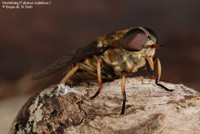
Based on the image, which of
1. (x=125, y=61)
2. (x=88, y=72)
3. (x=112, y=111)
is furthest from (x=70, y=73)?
(x=112, y=111)

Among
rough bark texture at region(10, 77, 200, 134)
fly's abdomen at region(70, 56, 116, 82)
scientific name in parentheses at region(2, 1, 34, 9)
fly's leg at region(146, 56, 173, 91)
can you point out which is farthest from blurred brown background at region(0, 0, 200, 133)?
fly's leg at region(146, 56, 173, 91)

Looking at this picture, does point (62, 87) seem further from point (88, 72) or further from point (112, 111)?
point (112, 111)

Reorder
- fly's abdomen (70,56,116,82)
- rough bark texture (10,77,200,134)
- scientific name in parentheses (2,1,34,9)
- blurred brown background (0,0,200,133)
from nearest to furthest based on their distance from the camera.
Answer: rough bark texture (10,77,200,134)
fly's abdomen (70,56,116,82)
blurred brown background (0,0,200,133)
scientific name in parentheses (2,1,34,9)

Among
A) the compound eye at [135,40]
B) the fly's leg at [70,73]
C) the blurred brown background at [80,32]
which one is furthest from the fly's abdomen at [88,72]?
the blurred brown background at [80,32]

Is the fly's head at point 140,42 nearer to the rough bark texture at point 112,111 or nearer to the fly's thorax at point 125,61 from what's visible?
the fly's thorax at point 125,61

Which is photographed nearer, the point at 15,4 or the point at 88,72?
the point at 88,72

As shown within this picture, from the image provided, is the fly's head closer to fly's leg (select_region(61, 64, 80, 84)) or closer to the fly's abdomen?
the fly's abdomen

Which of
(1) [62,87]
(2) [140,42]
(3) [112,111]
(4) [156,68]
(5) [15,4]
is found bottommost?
(3) [112,111]

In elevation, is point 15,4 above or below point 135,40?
above

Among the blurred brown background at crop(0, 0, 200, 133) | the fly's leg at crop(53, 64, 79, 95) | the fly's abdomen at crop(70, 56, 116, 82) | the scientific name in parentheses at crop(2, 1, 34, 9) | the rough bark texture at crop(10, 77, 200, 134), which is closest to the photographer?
the rough bark texture at crop(10, 77, 200, 134)
